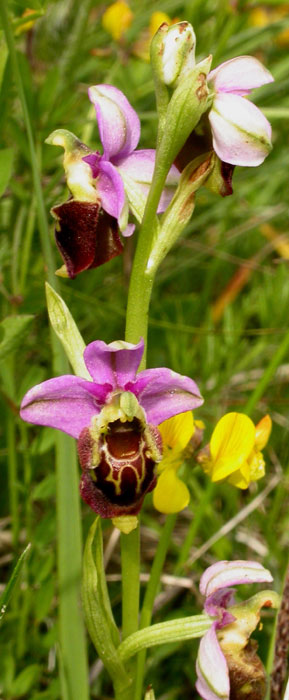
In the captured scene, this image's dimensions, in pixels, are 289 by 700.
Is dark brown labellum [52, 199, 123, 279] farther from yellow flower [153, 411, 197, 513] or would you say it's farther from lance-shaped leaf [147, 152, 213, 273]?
yellow flower [153, 411, 197, 513]

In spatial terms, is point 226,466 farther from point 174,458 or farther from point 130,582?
point 130,582

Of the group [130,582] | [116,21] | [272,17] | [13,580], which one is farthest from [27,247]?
[272,17]

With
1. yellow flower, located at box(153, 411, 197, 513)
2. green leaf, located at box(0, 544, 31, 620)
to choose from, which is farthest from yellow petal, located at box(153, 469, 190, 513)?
green leaf, located at box(0, 544, 31, 620)

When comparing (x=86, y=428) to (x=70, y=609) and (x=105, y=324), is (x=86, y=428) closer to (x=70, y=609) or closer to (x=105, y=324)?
(x=70, y=609)

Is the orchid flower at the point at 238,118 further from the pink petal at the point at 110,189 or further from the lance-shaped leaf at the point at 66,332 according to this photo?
the lance-shaped leaf at the point at 66,332

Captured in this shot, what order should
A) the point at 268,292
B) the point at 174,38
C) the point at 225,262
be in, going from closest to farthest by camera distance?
the point at 174,38 < the point at 268,292 < the point at 225,262

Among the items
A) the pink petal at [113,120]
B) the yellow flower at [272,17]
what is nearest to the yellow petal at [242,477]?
the pink petal at [113,120]

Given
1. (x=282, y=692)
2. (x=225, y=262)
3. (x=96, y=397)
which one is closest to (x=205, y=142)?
(x=96, y=397)
